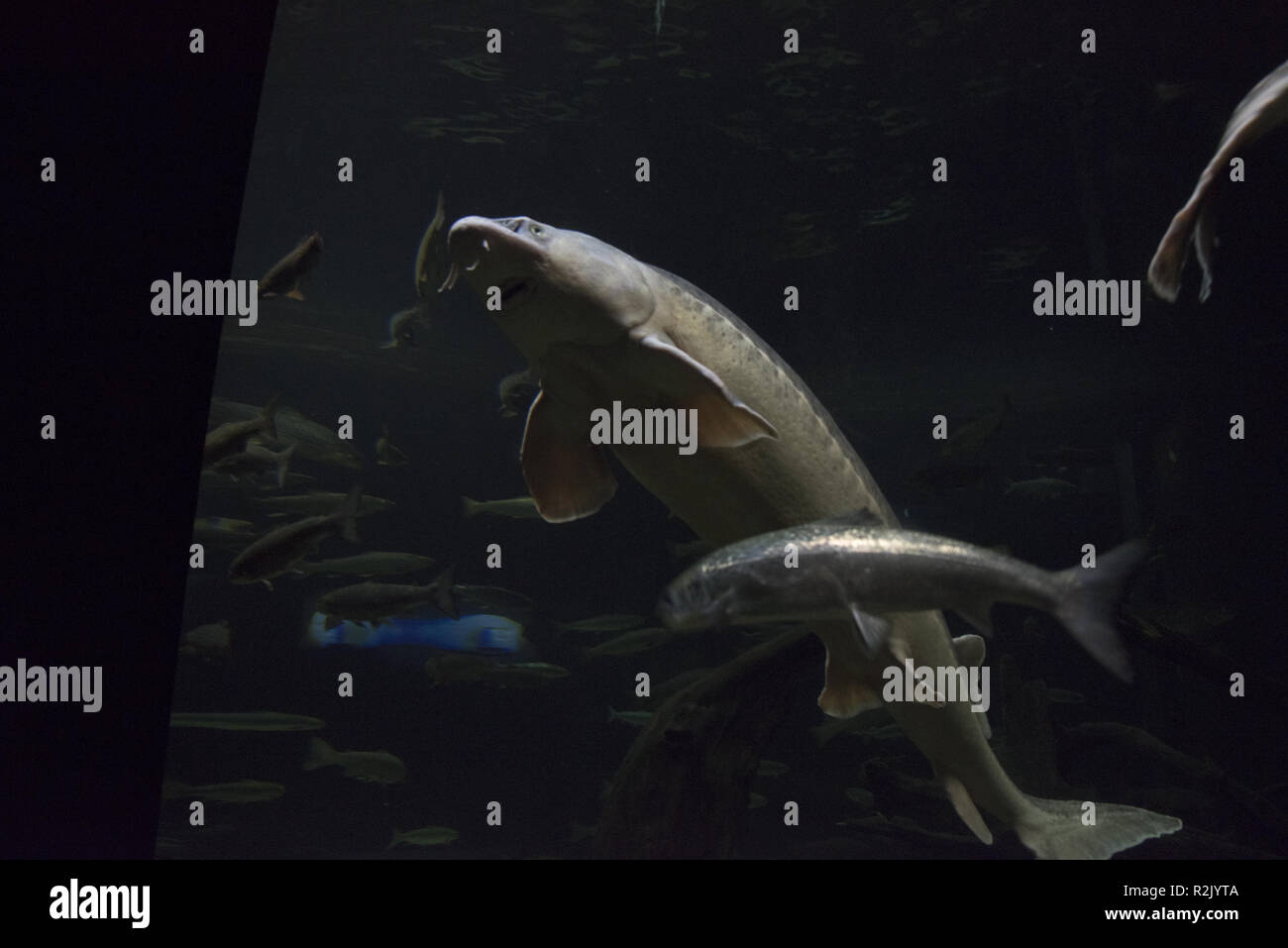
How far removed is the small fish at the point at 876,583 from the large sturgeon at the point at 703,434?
23 cm

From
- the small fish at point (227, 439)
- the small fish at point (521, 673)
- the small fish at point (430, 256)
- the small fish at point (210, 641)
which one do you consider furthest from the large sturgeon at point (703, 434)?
the small fish at point (521, 673)

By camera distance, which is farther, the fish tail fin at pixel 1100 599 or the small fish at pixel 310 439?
the small fish at pixel 310 439

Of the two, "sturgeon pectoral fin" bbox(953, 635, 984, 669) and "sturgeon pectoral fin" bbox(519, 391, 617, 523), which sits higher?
"sturgeon pectoral fin" bbox(519, 391, 617, 523)

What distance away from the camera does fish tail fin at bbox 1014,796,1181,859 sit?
342cm

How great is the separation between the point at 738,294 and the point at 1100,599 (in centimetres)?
1631

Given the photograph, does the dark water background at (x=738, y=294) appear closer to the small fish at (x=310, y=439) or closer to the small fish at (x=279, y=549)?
the small fish at (x=310, y=439)

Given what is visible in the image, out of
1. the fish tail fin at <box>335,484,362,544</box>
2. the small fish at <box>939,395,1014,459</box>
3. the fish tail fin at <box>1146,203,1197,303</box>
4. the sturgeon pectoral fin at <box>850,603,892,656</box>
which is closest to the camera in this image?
the fish tail fin at <box>1146,203,1197,303</box>

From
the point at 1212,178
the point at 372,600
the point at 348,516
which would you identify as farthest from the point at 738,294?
the point at 1212,178

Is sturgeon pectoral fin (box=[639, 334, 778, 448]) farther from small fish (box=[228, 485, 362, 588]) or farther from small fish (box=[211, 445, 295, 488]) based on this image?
small fish (box=[211, 445, 295, 488])

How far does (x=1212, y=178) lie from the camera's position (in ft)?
6.05

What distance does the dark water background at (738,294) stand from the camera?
983cm

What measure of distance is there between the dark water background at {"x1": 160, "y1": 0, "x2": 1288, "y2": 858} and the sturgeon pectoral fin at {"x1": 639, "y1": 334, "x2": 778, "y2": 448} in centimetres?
452

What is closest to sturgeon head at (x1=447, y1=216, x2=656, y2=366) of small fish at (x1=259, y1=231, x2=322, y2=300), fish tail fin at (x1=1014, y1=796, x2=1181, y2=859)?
small fish at (x1=259, y1=231, x2=322, y2=300)
